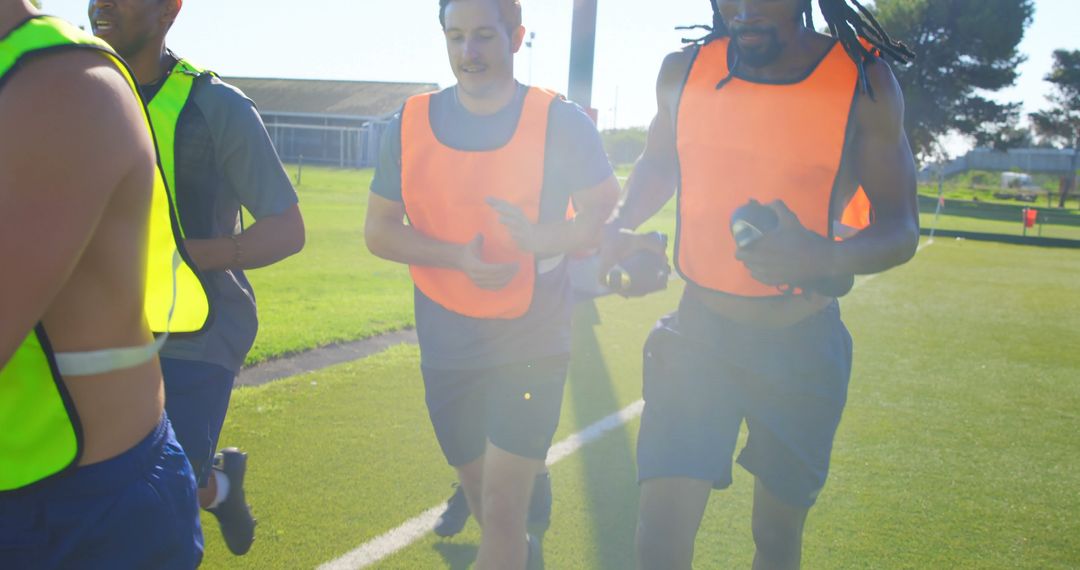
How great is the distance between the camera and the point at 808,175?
116 inches

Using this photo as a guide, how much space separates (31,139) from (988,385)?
8218 mm

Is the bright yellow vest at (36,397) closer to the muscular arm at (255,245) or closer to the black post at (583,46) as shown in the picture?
the muscular arm at (255,245)

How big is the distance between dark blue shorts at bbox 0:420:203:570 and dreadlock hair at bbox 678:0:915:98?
2.03 m

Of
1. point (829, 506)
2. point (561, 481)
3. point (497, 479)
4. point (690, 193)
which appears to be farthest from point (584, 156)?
point (829, 506)

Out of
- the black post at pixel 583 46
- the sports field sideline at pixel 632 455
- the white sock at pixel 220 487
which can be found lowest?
the sports field sideline at pixel 632 455

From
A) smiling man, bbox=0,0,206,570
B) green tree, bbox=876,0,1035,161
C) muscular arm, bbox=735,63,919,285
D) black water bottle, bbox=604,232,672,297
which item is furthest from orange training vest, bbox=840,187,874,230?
green tree, bbox=876,0,1035,161

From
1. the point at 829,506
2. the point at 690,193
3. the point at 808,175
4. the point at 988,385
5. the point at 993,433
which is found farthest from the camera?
the point at 988,385

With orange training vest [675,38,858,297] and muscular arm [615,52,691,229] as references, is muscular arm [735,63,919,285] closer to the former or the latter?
orange training vest [675,38,858,297]

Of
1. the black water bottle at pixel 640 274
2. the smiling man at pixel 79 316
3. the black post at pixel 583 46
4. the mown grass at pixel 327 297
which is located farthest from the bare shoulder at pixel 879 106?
the black post at pixel 583 46

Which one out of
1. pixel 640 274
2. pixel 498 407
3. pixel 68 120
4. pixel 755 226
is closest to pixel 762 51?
pixel 755 226

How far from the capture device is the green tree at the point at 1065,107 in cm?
6500

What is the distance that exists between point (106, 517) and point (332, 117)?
66340 millimetres

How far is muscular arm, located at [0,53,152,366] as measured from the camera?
4.99 feet

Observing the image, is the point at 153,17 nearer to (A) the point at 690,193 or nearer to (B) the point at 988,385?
(A) the point at 690,193
